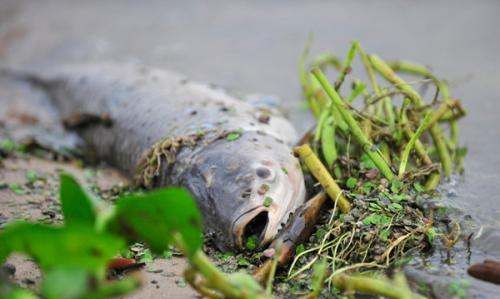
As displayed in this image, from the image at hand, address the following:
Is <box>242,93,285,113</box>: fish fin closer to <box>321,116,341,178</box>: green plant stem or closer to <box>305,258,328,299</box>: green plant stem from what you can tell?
<box>321,116,341,178</box>: green plant stem

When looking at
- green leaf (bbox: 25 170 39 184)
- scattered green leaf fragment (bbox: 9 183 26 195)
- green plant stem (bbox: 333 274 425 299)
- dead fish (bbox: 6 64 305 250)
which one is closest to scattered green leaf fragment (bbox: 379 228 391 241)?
green plant stem (bbox: 333 274 425 299)

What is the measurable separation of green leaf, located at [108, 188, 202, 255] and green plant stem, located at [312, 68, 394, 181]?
5.40 ft

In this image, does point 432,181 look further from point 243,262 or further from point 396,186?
point 243,262

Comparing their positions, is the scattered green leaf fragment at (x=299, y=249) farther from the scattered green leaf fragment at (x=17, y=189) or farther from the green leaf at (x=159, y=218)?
the scattered green leaf fragment at (x=17, y=189)

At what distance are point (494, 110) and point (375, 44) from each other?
7.32 feet

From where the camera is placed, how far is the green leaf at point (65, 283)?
1889 millimetres

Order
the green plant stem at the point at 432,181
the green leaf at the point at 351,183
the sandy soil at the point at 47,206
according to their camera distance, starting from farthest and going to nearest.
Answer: the green plant stem at the point at 432,181 → the green leaf at the point at 351,183 → the sandy soil at the point at 47,206

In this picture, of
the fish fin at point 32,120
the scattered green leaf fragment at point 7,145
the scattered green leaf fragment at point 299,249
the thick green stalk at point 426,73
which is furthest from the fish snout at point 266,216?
the scattered green leaf fragment at point 7,145

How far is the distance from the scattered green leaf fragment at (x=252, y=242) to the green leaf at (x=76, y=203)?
1.27 metres

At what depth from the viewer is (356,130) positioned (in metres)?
3.67

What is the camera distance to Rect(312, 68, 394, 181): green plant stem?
353 cm

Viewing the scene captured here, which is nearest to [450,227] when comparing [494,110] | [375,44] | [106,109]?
[494,110]

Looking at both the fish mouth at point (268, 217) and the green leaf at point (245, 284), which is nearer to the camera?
the green leaf at point (245, 284)

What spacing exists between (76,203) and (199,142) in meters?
1.91
